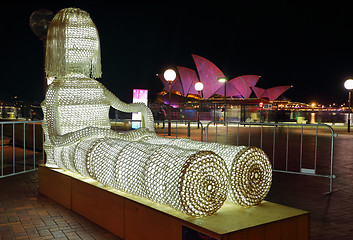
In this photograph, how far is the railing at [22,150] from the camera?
6754 millimetres

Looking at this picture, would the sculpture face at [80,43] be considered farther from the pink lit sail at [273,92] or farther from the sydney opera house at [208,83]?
the pink lit sail at [273,92]

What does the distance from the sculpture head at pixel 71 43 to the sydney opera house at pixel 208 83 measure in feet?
133

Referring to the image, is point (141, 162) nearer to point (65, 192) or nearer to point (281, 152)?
point (65, 192)

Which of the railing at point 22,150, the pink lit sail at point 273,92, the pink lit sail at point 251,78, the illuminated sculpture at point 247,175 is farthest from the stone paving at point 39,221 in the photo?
the pink lit sail at point 273,92

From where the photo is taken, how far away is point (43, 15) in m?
6.32

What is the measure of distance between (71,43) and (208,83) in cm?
4662

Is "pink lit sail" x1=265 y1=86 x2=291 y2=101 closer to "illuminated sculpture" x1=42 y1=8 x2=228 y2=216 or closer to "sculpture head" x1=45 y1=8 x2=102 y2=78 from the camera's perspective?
"illuminated sculpture" x1=42 y1=8 x2=228 y2=216

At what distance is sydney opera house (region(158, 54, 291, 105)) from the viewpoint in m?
47.6

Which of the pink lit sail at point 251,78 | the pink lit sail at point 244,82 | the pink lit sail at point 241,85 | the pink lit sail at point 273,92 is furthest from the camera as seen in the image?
the pink lit sail at point 273,92

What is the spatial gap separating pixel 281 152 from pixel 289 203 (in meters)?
5.75

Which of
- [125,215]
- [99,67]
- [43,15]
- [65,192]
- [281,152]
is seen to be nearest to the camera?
[125,215]

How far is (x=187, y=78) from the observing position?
165 ft

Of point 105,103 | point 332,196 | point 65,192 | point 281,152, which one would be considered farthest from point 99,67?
point 281,152

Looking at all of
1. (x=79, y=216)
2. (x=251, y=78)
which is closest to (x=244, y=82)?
(x=251, y=78)
